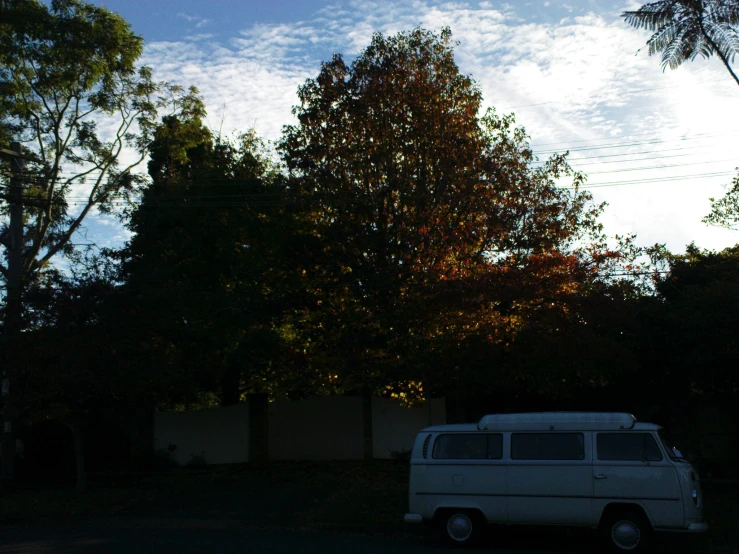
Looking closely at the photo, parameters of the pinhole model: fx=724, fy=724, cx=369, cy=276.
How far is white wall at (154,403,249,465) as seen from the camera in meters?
24.2

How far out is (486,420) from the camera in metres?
12.0

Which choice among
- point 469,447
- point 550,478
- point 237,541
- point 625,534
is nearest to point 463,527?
point 469,447

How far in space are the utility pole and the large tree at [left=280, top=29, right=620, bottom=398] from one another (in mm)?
7722

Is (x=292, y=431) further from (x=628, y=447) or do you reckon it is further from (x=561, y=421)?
(x=628, y=447)

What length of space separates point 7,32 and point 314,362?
46.3ft

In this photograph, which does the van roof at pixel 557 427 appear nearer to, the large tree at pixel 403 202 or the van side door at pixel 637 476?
the van side door at pixel 637 476

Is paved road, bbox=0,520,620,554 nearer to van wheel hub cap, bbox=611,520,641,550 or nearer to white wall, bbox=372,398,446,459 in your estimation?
van wheel hub cap, bbox=611,520,641,550

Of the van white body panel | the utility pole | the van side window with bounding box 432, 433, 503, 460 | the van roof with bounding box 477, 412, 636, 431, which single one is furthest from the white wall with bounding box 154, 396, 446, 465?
the van roof with bounding box 477, 412, 636, 431

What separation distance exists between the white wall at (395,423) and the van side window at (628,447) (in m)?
12.0

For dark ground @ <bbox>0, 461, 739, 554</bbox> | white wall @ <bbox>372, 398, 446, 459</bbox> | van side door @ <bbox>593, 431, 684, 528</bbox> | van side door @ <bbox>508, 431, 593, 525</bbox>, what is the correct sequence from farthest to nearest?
white wall @ <bbox>372, 398, 446, 459</bbox>, dark ground @ <bbox>0, 461, 739, 554</bbox>, van side door @ <bbox>508, 431, 593, 525</bbox>, van side door @ <bbox>593, 431, 684, 528</bbox>

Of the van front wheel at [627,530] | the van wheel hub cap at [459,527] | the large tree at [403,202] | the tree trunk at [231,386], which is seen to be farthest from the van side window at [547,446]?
the tree trunk at [231,386]

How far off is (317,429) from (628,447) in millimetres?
15006

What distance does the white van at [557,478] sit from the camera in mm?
10719

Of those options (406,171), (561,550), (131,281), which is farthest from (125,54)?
(561,550)
